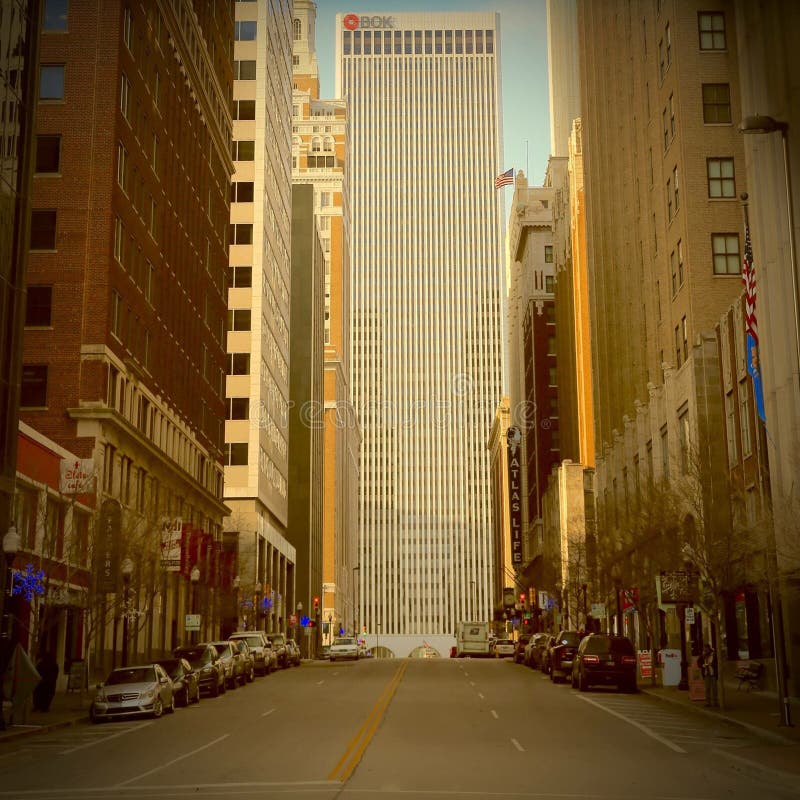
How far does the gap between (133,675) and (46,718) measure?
2.54m

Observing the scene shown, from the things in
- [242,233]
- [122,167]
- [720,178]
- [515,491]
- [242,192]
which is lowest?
[515,491]

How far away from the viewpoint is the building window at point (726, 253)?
50.3 m

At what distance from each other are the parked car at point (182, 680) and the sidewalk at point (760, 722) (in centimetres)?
1459

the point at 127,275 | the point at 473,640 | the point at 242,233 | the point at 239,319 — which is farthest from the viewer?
the point at 242,233

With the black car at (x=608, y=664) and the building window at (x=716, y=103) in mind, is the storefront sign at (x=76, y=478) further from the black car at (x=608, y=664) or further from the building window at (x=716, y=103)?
the building window at (x=716, y=103)

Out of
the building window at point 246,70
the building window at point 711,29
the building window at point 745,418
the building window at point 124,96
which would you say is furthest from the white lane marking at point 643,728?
the building window at point 246,70

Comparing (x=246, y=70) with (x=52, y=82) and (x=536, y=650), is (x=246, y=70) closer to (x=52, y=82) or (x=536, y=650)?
(x=52, y=82)

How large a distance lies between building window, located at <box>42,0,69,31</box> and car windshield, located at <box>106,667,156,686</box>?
32.3 m

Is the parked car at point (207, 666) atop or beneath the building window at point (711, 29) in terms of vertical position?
beneath

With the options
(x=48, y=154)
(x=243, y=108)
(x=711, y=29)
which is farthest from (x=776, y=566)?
(x=243, y=108)

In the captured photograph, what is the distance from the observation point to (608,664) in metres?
39.0

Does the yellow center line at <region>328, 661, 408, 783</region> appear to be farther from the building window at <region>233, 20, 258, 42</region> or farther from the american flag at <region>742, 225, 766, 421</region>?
the building window at <region>233, 20, 258, 42</region>

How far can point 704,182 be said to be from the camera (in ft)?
168

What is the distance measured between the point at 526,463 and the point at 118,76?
91.7 m
